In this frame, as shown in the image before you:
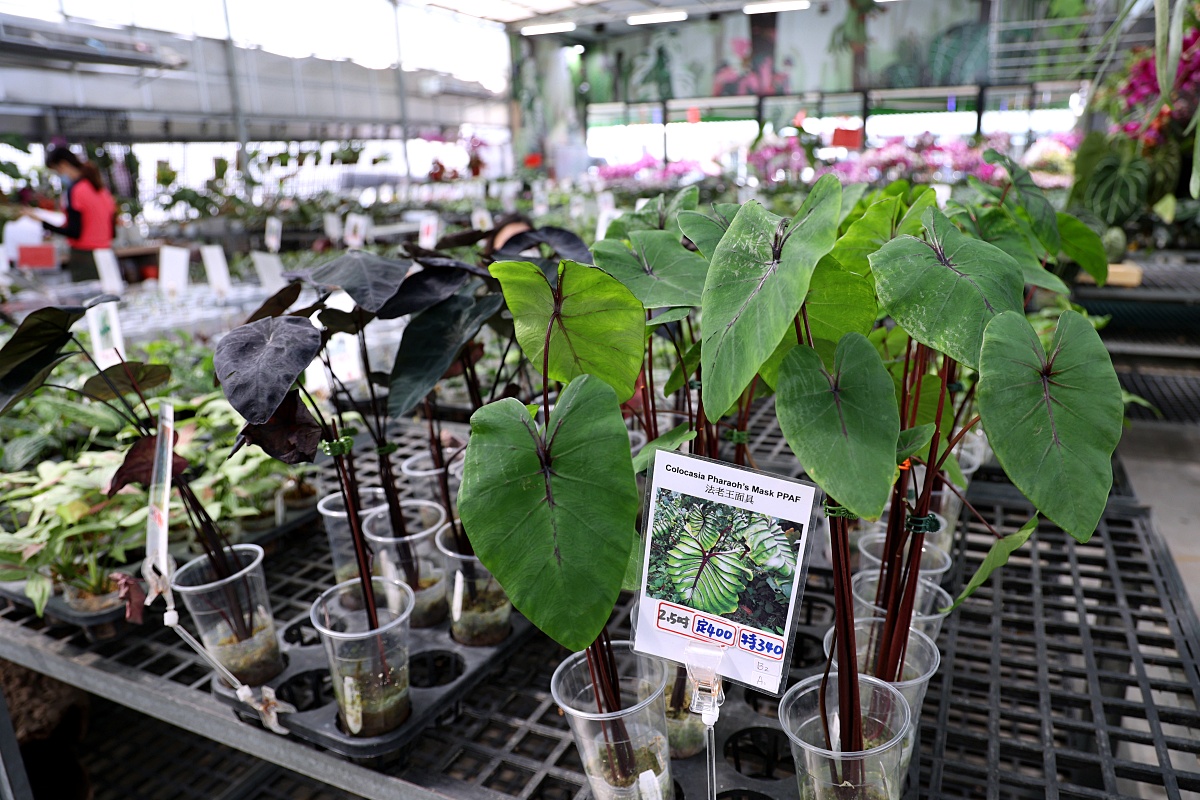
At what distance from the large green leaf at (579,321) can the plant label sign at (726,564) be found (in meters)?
0.10

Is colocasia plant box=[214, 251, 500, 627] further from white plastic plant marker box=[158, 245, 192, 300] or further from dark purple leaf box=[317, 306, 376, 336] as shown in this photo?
white plastic plant marker box=[158, 245, 192, 300]

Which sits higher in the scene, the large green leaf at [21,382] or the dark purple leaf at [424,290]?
the dark purple leaf at [424,290]

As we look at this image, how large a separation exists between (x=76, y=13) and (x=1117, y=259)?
7.67 meters

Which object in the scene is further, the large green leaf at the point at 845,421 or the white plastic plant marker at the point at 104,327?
the white plastic plant marker at the point at 104,327

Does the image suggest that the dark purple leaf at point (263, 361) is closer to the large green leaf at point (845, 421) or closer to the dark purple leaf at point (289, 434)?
the dark purple leaf at point (289, 434)

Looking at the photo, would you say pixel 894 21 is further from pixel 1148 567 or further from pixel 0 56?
pixel 1148 567

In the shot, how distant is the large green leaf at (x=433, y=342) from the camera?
85 centimetres

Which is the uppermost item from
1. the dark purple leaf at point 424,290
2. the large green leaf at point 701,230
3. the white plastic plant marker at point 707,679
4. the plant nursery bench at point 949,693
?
the large green leaf at point 701,230

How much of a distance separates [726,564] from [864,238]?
34 cm

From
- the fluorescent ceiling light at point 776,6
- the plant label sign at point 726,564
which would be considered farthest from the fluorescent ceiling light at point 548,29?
the plant label sign at point 726,564

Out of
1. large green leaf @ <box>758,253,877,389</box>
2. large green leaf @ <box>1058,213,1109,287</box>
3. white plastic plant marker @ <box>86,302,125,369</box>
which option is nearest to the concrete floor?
large green leaf @ <box>1058,213,1109,287</box>

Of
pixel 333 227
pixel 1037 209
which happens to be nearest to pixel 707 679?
pixel 1037 209

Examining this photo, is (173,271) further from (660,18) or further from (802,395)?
(660,18)

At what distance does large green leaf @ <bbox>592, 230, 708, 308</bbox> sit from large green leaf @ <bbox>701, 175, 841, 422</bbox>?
0.34ft
